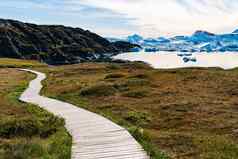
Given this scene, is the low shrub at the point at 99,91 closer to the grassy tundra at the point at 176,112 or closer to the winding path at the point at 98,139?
the grassy tundra at the point at 176,112

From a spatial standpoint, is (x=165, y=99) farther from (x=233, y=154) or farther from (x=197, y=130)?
(x=233, y=154)

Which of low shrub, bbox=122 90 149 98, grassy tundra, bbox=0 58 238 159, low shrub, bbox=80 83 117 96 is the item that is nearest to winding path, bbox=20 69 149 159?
grassy tundra, bbox=0 58 238 159

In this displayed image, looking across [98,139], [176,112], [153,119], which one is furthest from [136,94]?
[98,139]

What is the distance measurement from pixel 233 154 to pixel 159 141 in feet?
12.8

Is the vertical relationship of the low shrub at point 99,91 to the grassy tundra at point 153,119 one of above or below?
below

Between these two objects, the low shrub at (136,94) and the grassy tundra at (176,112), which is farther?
the low shrub at (136,94)

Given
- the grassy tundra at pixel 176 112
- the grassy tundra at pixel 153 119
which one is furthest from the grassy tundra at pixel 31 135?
the grassy tundra at pixel 176 112

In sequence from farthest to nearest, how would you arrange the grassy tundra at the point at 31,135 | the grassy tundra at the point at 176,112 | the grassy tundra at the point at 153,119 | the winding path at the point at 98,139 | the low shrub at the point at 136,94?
1. the low shrub at the point at 136,94
2. the grassy tundra at the point at 176,112
3. the grassy tundra at the point at 153,119
4. the grassy tundra at the point at 31,135
5. the winding path at the point at 98,139

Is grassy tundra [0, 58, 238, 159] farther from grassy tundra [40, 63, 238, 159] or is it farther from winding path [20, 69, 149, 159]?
winding path [20, 69, 149, 159]

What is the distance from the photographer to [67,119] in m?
25.5

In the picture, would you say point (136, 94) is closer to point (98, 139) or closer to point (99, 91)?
point (99, 91)

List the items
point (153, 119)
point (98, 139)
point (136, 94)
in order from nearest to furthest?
point (98, 139)
point (153, 119)
point (136, 94)

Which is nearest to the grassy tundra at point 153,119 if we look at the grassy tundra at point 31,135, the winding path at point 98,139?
the grassy tundra at point 31,135

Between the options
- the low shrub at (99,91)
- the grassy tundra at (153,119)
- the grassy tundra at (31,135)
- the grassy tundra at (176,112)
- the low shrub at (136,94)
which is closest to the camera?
the grassy tundra at (31,135)
